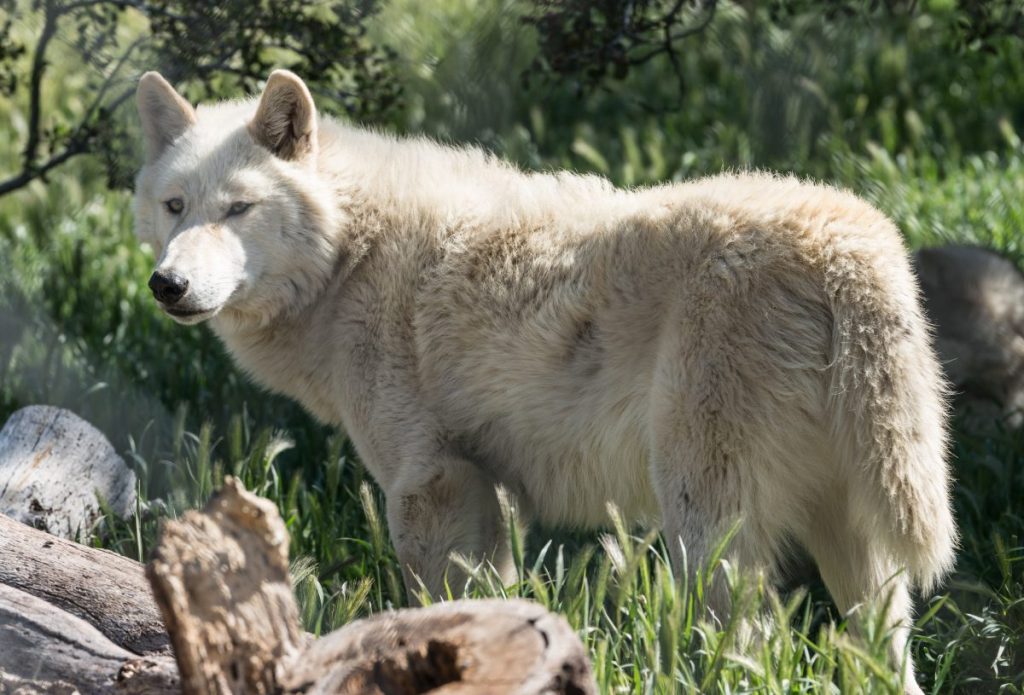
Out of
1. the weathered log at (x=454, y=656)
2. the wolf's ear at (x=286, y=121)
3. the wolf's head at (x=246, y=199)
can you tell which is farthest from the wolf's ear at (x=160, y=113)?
the weathered log at (x=454, y=656)

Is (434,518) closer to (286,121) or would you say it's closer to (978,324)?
(286,121)

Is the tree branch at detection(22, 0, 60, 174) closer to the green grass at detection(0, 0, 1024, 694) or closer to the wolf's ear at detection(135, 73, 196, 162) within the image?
the green grass at detection(0, 0, 1024, 694)

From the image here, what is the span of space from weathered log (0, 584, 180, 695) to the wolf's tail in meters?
1.98

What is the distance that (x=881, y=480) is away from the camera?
134 inches

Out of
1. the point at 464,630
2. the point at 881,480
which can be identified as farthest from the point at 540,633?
the point at 881,480

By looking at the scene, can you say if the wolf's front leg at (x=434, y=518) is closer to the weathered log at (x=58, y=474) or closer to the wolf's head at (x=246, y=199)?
the wolf's head at (x=246, y=199)

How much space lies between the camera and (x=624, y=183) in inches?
316

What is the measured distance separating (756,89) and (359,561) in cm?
570

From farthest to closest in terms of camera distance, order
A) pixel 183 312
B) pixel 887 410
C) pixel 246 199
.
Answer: pixel 246 199, pixel 183 312, pixel 887 410

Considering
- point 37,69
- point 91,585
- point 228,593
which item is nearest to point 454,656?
point 228,593

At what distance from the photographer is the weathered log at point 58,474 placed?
14.8 ft

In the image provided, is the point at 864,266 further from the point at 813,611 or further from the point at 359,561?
the point at 359,561

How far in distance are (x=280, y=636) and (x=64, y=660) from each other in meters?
0.83

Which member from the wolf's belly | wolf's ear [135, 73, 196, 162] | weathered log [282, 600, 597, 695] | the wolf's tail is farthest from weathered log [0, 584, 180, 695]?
wolf's ear [135, 73, 196, 162]
